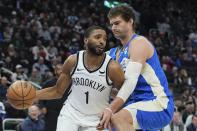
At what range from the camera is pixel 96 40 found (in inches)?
223

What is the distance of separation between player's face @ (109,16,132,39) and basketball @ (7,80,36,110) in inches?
46.8

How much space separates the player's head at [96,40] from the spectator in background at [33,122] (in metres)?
4.23

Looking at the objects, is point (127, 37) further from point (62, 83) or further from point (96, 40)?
point (62, 83)

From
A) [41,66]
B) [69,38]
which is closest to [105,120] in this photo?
[41,66]

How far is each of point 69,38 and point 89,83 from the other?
15.0m

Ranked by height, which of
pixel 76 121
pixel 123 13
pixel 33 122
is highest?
pixel 123 13

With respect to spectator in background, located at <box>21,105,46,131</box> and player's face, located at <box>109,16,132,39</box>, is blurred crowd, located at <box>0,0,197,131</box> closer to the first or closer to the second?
spectator in background, located at <box>21,105,46,131</box>

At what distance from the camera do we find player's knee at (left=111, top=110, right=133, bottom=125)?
16.6ft

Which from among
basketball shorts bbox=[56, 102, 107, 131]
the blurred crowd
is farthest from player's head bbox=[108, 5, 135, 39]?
the blurred crowd

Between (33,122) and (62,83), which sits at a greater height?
(62,83)

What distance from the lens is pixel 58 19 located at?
21.9 meters

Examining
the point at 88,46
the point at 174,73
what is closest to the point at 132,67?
the point at 88,46

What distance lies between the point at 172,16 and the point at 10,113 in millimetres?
19013

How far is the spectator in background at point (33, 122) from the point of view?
9766 mm
